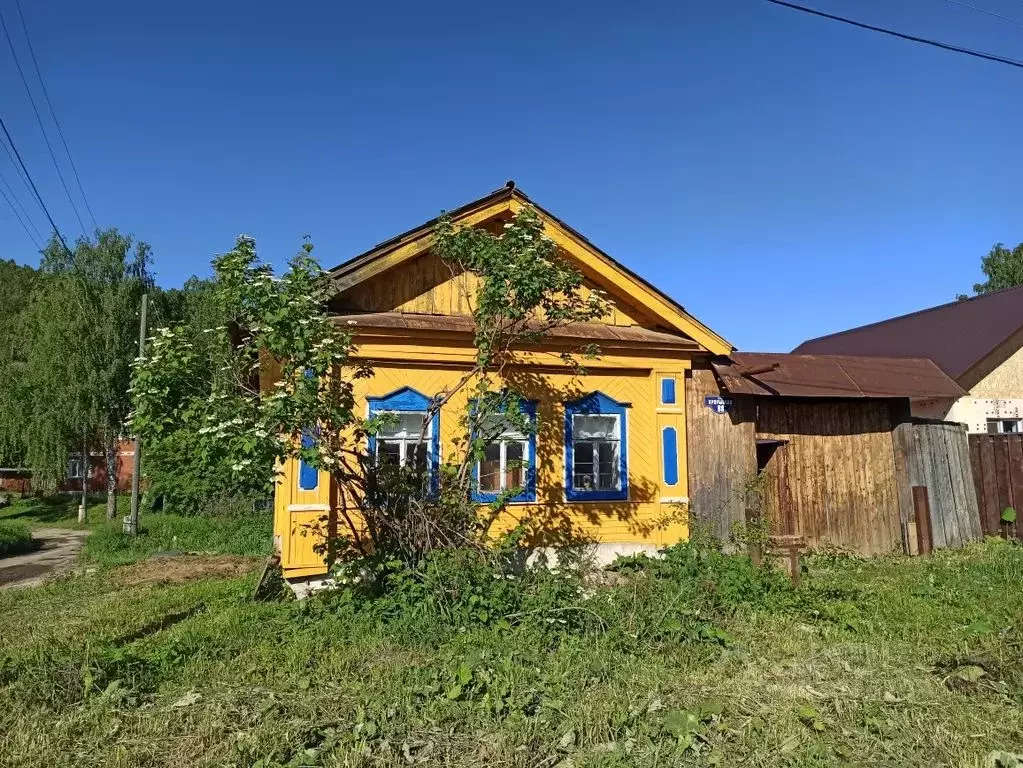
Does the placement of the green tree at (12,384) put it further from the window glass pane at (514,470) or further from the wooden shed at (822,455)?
the wooden shed at (822,455)

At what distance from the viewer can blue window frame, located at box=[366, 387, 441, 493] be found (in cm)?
864

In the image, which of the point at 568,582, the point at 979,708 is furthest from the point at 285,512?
the point at 979,708

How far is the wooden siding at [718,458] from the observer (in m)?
9.81

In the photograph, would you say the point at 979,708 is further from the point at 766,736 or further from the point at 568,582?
the point at 568,582

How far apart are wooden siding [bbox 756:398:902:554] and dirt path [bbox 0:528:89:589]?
41.1 feet

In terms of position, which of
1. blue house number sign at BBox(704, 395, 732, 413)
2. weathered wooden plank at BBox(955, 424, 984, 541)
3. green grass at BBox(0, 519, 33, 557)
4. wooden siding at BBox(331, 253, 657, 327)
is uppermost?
wooden siding at BBox(331, 253, 657, 327)

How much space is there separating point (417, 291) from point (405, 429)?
1.97 metres

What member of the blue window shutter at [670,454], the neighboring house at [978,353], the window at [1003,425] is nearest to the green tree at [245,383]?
the blue window shutter at [670,454]

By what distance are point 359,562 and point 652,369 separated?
5.13 metres

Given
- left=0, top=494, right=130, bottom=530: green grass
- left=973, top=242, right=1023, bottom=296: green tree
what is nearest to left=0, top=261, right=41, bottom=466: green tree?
left=0, top=494, right=130, bottom=530: green grass

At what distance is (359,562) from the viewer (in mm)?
7152

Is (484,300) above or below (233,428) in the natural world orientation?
above

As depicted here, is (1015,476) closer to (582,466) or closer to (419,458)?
(582,466)

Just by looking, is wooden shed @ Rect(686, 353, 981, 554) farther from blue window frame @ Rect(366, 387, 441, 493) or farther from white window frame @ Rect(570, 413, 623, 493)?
blue window frame @ Rect(366, 387, 441, 493)
